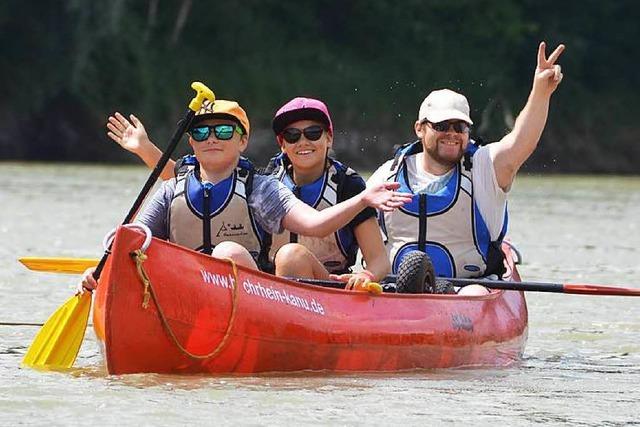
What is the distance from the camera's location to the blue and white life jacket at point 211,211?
21.7ft

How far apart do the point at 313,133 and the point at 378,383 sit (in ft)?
3.54

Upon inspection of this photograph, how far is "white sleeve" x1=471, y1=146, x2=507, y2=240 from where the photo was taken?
23.7ft

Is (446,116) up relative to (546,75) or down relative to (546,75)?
down

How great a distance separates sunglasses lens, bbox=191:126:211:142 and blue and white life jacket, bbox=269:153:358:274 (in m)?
0.54

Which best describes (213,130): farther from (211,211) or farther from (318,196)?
(318,196)

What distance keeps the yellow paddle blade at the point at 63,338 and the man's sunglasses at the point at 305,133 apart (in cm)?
104

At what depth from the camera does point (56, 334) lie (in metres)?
6.46

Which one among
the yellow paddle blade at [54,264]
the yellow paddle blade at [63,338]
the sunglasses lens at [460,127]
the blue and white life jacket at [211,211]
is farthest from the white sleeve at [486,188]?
the yellow paddle blade at [63,338]

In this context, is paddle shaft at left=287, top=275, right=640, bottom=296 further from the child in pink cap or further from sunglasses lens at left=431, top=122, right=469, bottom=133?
sunglasses lens at left=431, top=122, right=469, bottom=133

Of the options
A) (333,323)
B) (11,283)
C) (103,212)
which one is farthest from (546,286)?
(103,212)

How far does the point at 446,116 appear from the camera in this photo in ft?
23.4

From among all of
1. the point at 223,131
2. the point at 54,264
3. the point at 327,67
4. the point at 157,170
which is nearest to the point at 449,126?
the point at 223,131

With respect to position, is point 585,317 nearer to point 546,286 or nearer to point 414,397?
point 546,286

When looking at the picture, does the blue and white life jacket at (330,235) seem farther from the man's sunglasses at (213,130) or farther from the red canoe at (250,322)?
the man's sunglasses at (213,130)
